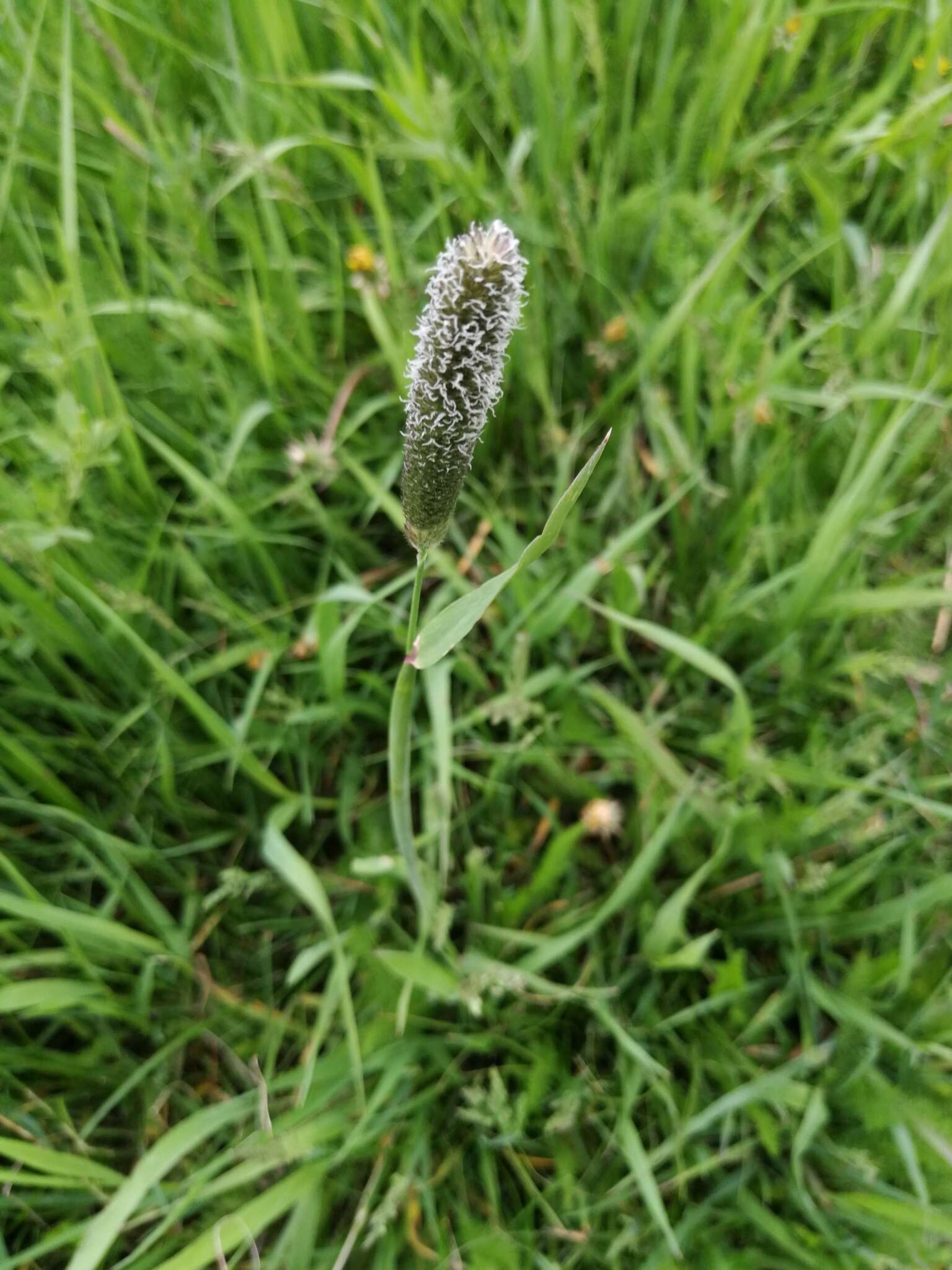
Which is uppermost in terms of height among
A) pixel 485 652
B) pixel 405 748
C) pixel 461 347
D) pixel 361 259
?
pixel 461 347

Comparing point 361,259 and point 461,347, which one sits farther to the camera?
point 361,259

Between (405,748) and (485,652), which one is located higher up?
(405,748)

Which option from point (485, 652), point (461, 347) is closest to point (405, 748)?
point (461, 347)

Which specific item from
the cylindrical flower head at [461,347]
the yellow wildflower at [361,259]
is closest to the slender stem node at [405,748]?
the cylindrical flower head at [461,347]

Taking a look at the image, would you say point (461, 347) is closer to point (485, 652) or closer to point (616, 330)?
point (485, 652)

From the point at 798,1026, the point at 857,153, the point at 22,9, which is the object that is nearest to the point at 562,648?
the point at 798,1026

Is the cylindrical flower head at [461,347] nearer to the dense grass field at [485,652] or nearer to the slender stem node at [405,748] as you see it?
the slender stem node at [405,748]
